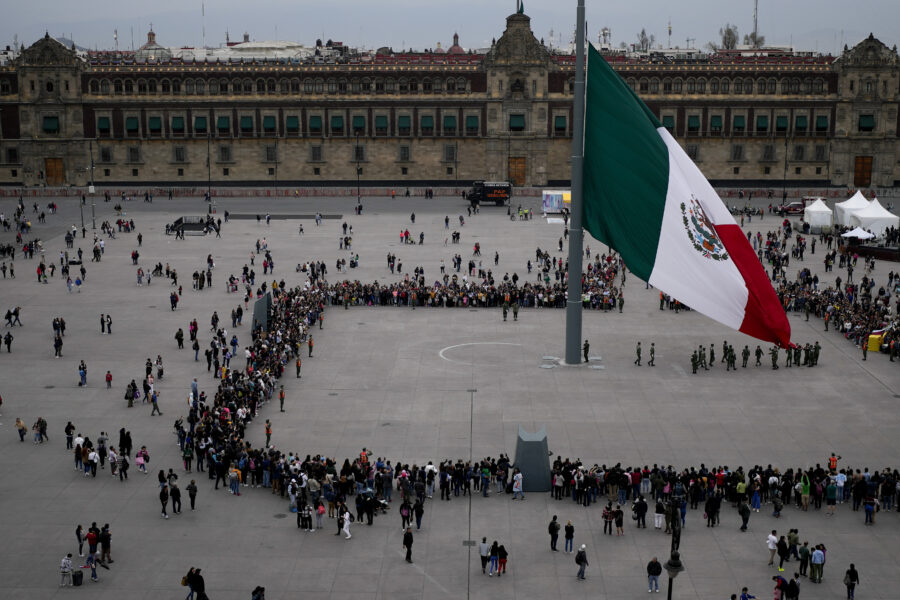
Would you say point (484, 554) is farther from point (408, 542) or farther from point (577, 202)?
point (577, 202)

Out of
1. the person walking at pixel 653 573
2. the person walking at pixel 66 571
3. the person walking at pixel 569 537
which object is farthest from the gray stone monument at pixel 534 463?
the person walking at pixel 66 571

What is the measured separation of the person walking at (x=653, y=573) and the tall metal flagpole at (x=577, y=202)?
1738 cm

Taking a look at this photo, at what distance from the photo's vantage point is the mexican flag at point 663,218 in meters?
28.0

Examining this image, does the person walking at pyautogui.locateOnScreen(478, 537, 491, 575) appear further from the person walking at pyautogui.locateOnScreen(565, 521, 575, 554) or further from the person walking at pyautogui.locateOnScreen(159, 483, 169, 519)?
the person walking at pyautogui.locateOnScreen(159, 483, 169, 519)

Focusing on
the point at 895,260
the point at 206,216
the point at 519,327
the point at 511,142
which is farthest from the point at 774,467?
the point at 511,142

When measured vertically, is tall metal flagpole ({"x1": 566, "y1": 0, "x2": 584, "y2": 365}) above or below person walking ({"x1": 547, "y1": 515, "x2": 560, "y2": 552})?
above

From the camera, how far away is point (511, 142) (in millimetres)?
114125

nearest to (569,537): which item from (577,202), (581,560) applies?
(581,560)

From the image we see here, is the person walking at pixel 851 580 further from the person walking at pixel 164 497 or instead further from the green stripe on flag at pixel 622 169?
the person walking at pixel 164 497

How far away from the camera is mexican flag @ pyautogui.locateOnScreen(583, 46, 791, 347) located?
27984mm

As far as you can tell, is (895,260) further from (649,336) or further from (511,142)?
(511,142)

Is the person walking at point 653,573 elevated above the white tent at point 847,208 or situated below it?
below

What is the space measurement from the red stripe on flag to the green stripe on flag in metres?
2.82

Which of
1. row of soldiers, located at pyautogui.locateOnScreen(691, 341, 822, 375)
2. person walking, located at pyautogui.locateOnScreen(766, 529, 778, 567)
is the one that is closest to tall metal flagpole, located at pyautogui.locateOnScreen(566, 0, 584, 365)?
Answer: row of soldiers, located at pyautogui.locateOnScreen(691, 341, 822, 375)
